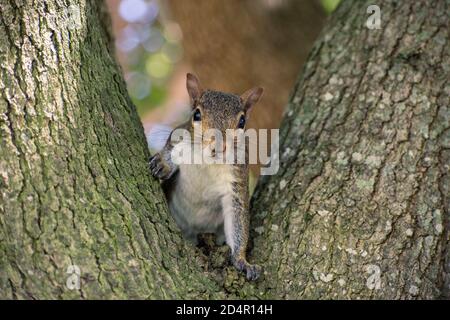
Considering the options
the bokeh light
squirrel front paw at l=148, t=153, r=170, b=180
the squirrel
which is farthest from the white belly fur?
the bokeh light

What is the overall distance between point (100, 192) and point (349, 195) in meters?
1.16

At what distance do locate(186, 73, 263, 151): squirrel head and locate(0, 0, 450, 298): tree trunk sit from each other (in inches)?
11.2

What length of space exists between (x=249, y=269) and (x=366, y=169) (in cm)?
76

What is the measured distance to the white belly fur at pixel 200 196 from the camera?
134 inches

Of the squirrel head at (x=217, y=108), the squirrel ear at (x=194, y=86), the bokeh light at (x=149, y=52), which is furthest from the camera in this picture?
the bokeh light at (x=149, y=52)

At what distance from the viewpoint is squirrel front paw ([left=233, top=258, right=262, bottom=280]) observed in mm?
2807

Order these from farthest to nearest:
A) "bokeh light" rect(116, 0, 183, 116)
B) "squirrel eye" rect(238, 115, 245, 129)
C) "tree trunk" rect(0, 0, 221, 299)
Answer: "bokeh light" rect(116, 0, 183, 116)
"squirrel eye" rect(238, 115, 245, 129)
"tree trunk" rect(0, 0, 221, 299)

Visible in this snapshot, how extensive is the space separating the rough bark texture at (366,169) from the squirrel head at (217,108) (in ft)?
0.90

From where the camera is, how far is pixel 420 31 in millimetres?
3570

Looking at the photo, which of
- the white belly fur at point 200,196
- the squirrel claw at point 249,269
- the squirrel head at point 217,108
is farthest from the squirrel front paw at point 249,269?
the squirrel head at point 217,108

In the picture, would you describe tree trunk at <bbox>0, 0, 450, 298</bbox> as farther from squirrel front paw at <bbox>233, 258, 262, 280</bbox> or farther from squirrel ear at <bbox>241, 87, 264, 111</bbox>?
squirrel ear at <bbox>241, 87, 264, 111</bbox>

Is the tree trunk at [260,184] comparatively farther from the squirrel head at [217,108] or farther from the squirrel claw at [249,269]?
the squirrel head at [217,108]

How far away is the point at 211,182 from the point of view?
3424 mm

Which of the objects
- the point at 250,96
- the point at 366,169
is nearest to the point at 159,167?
the point at 250,96
